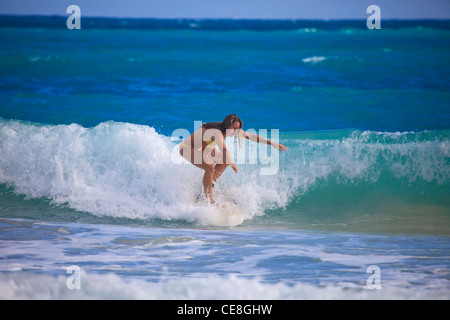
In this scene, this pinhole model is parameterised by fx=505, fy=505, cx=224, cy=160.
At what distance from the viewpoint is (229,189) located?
239 inches

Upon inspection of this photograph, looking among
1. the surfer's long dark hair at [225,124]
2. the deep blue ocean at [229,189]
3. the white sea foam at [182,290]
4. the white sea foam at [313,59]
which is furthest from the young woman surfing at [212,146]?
the white sea foam at [313,59]

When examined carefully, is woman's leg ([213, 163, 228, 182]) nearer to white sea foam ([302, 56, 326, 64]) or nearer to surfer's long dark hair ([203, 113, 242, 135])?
surfer's long dark hair ([203, 113, 242, 135])

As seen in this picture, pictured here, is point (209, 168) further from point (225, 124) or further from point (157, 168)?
point (157, 168)

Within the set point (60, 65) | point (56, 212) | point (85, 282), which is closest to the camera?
point (85, 282)

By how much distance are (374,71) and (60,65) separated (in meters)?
9.90

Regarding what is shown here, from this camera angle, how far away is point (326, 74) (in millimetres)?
15234

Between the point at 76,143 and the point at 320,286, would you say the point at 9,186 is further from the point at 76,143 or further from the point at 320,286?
the point at 320,286

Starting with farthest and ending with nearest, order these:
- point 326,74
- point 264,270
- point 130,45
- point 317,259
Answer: point 130,45, point 326,74, point 317,259, point 264,270

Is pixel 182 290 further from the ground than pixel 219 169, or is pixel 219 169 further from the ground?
pixel 219 169

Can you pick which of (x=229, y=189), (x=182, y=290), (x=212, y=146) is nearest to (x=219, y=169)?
(x=212, y=146)

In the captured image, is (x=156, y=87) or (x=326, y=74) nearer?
(x=156, y=87)

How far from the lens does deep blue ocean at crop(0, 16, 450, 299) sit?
12.7 feet

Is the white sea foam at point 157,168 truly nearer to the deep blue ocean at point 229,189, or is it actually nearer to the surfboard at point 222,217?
the deep blue ocean at point 229,189

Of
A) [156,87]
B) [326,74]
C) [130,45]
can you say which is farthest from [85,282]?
[130,45]
